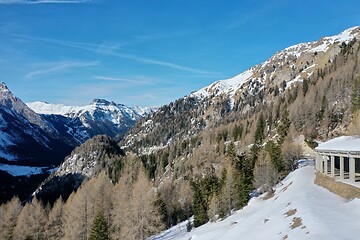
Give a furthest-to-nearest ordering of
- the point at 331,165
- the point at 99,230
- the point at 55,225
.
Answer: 1. the point at 55,225
2. the point at 99,230
3. the point at 331,165

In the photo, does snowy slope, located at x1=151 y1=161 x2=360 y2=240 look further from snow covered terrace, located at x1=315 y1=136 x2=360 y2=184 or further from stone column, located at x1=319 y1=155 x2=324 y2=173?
stone column, located at x1=319 y1=155 x2=324 y2=173

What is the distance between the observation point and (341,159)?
4241 centimetres

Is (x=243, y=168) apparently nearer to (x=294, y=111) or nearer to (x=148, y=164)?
(x=294, y=111)

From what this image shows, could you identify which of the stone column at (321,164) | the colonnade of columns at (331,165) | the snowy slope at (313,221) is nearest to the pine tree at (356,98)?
the stone column at (321,164)

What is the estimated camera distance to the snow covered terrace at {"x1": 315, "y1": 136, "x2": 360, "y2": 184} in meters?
39.2

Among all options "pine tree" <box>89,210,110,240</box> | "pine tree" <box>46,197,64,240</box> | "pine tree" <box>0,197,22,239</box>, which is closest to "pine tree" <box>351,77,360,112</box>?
"pine tree" <box>89,210,110,240</box>

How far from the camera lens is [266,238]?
25.4 metres

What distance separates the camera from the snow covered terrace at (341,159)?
129 feet

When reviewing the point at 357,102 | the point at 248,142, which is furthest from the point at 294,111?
the point at 357,102

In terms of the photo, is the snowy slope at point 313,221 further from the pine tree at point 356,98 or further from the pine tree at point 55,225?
the pine tree at point 356,98

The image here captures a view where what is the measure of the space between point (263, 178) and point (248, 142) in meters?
87.0

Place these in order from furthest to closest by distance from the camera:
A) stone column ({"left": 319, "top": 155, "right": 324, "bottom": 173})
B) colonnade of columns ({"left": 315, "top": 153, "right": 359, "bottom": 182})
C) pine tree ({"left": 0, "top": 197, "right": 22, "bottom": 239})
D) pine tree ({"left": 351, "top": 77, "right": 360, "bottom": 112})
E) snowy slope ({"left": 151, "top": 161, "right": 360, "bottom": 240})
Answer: pine tree ({"left": 351, "top": 77, "right": 360, "bottom": 112}) < pine tree ({"left": 0, "top": 197, "right": 22, "bottom": 239}) < stone column ({"left": 319, "top": 155, "right": 324, "bottom": 173}) < colonnade of columns ({"left": 315, "top": 153, "right": 359, "bottom": 182}) < snowy slope ({"left": 151, "top": 161, "right": 360, "bottom": 240})

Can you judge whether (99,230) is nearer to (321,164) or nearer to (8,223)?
(8,223)

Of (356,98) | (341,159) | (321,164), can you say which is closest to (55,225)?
(321,164)
